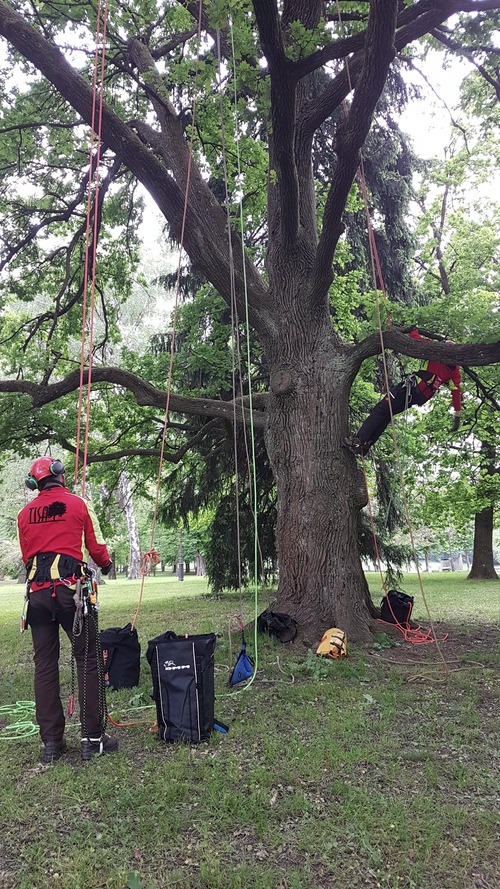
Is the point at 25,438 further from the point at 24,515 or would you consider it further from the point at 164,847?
the point at 164,847

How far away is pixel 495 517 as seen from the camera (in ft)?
65.3

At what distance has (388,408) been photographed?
6918mm

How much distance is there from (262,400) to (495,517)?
47.1 ft

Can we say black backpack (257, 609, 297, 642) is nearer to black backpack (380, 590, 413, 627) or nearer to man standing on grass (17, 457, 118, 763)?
black backpack (380, 590, 413, 627)

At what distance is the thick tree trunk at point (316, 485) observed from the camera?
6.58 metres

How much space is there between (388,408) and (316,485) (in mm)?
1244

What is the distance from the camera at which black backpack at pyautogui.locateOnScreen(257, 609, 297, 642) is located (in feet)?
20.7

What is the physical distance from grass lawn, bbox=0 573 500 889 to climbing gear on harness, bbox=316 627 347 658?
388mm

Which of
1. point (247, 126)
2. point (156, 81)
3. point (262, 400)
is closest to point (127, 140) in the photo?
point (156, 81)

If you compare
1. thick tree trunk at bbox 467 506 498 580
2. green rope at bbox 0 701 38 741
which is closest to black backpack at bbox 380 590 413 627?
green rope at bbox 0 701 38 741

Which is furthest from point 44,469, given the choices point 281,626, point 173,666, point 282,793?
point 281,626

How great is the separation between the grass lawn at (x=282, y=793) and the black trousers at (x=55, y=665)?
0.76ft

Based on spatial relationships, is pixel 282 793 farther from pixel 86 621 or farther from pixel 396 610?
pixel 396 610

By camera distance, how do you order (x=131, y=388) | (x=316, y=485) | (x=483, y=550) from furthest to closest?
(x=483, y=550) < (x=131, y=388) < (x=316, y=485)
